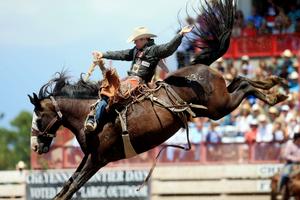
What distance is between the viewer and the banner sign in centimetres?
1844

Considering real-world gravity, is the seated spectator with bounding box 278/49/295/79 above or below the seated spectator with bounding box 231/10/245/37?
below

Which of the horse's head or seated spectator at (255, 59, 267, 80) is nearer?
the horse's head

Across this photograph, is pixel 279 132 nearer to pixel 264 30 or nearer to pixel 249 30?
pixel 264 30

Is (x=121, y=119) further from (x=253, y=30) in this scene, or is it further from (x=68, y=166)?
(x=253, y=30)

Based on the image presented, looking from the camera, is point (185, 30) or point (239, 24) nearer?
point (185, 30)

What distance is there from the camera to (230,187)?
18.7 meters

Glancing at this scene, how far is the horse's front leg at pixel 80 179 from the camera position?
13.1 m

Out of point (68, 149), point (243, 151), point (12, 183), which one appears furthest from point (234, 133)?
point (12, 183)

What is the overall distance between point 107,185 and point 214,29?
5.53 m

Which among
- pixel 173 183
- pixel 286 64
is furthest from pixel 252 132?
pixel 286 64

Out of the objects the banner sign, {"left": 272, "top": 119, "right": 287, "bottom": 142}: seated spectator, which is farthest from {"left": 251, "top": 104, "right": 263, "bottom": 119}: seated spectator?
the banner sign

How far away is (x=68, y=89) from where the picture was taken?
1366cm

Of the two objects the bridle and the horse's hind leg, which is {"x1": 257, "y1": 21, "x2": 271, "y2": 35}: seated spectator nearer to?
the horse's hind leg

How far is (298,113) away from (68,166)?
4662 mm
